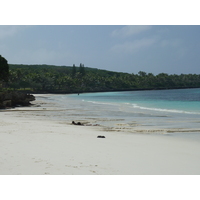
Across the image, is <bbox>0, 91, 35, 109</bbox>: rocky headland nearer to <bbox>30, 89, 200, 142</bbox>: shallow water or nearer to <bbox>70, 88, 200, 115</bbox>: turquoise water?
<bbox>30, 89, 200, 142</bbox>: shallow water

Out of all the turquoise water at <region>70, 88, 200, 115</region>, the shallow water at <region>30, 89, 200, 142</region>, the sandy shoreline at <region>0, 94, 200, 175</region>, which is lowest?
the turquoise water at <region>70, 88, 200, 115</region>

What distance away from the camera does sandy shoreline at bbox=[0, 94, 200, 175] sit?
7547mm

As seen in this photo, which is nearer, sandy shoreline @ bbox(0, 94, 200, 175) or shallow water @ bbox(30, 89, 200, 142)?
sandy shoreline @ bbox(0, 94, 200, 175)

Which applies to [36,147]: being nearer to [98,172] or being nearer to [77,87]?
[98,172]

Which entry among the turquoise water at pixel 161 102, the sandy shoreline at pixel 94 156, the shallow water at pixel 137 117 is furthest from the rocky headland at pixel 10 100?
the sandy shoreline at pixel 94 156

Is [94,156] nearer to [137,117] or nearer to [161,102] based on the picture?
[137,117]

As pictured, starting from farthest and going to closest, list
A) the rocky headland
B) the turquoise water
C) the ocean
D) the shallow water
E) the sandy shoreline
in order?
the turquoise water
the rocky headland
the ocean
the shallow water
the sandy shoreline

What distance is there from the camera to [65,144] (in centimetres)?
1086

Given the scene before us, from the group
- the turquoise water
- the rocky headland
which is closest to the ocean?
the turquoise water

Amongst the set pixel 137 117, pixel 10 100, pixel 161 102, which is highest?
pixel 10 100

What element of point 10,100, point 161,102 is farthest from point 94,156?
point 161,102

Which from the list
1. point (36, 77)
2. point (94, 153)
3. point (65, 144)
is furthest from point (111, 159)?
point (36, 77)

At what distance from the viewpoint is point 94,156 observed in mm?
9016

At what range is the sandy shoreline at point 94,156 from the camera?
24.8 ft
